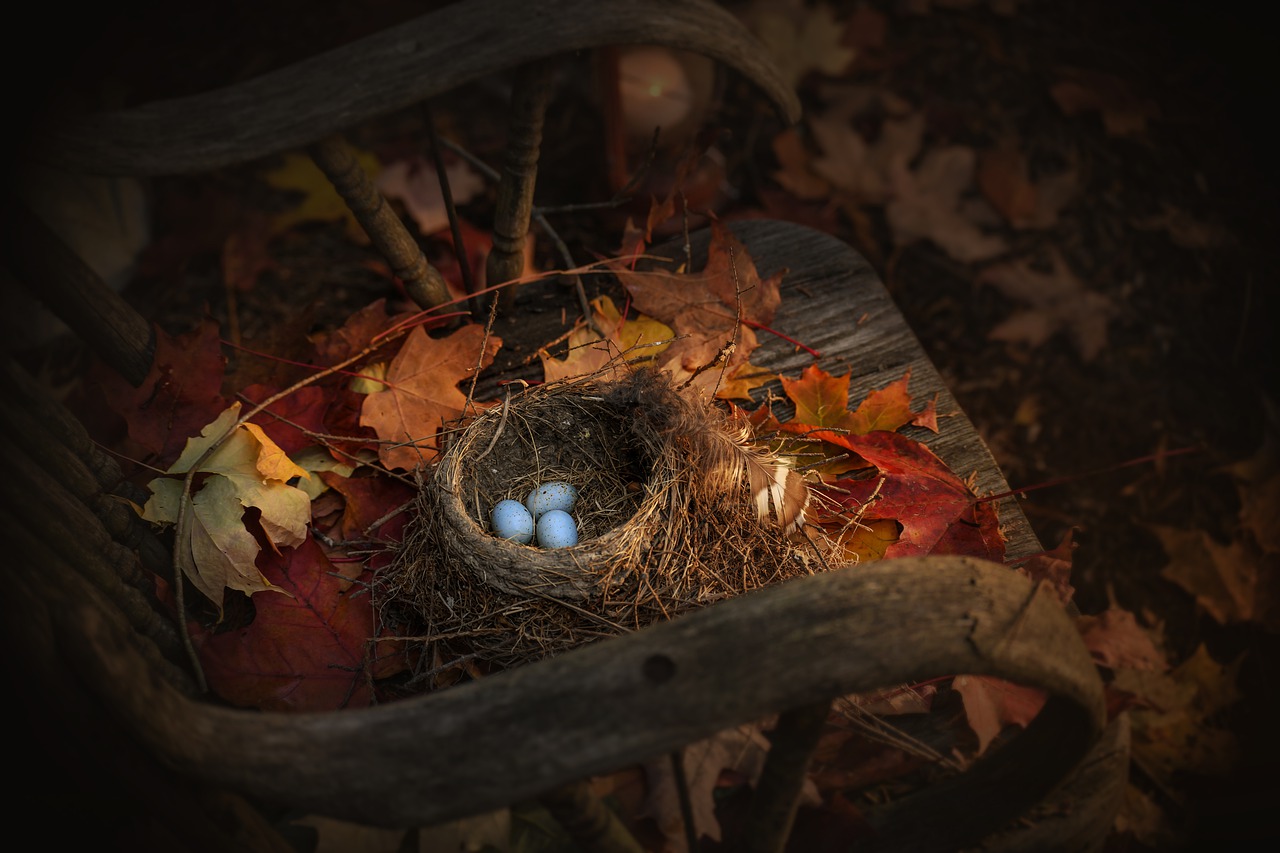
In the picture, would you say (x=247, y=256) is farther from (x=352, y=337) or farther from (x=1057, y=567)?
(x=1057, y=567)

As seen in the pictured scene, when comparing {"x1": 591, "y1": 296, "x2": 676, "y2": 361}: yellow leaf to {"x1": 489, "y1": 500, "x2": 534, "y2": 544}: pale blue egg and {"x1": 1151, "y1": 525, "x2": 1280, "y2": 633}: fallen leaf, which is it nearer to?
{"x1": 489, "y1": 500, "x2": 534, "y2": 544}: pale blue egg

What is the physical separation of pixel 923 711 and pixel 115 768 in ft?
3.40

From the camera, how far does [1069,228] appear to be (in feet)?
8.78

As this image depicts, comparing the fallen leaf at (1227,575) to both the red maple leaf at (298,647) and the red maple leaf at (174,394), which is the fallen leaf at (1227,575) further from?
the red maple leaf at (174,394)

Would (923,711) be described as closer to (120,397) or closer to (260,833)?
(260,833)

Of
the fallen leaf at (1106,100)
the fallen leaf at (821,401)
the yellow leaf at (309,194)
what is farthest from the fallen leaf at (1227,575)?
the yellow leaf at (309,194)

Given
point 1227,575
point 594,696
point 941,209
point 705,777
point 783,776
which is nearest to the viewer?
point 594,696

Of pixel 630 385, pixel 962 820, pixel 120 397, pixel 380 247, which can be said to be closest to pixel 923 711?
pixel 962 820

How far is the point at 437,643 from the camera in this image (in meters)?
1.28

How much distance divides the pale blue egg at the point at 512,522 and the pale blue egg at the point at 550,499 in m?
0.03

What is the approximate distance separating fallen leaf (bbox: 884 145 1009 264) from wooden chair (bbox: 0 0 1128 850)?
154cm

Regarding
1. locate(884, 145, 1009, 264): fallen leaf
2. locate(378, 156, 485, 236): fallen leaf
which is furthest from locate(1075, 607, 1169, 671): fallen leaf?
locate(378, 156, 485, 236): fallen leaf

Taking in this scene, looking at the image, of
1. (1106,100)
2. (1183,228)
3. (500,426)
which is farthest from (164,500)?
(1106,100)

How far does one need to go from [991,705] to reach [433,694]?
0.86 meters
